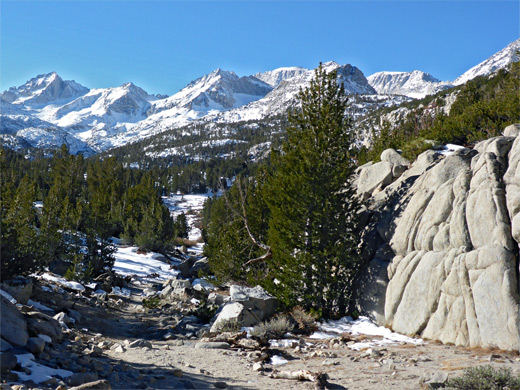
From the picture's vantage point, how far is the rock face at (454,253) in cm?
1176

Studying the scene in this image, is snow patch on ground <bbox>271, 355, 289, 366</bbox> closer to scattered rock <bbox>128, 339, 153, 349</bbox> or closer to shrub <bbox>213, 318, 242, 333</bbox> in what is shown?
shrub <bbox>213, 318, 242, 333</bbox>

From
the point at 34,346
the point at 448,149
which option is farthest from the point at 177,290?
the point at 448,149

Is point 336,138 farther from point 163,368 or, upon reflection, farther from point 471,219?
point 163,368

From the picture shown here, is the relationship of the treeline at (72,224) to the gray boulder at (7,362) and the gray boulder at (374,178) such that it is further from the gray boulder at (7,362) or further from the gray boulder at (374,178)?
the gray boulder at (374,178)

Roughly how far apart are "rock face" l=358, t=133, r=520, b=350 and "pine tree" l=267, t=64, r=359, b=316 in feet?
4.72

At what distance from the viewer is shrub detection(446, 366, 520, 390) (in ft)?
A: 24.4

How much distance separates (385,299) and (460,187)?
18.3 ft

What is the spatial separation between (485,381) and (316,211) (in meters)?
10.5

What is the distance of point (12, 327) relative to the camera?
832 cm

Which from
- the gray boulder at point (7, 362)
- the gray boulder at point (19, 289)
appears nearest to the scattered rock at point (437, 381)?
the gray boulder at point (7, 362)

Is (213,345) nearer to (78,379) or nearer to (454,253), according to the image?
(78,379)

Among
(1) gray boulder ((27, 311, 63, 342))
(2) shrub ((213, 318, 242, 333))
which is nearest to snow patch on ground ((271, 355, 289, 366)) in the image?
(2) shrub ((213, 318, 242, 333))

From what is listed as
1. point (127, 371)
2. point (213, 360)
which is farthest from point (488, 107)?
point (127, 371)

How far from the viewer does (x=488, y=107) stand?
2600 centimetres
